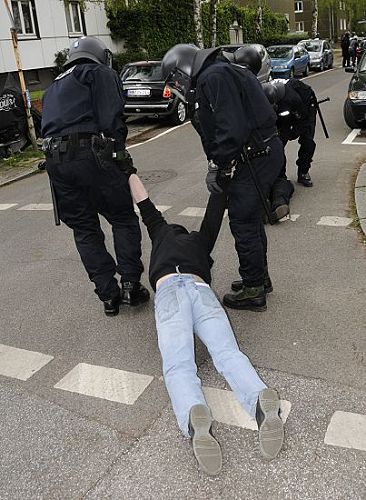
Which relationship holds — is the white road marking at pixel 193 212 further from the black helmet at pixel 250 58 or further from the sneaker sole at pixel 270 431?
the sneaker sole at pixel 270 431

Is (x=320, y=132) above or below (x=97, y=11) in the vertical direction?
below

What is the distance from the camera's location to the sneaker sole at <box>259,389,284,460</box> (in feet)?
8.61

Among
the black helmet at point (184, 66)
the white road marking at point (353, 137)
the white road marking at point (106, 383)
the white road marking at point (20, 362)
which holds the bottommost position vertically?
the white road marking at point (353, 137)

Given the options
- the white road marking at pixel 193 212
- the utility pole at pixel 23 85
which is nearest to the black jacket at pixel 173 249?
the white road marking at pixel 193 212

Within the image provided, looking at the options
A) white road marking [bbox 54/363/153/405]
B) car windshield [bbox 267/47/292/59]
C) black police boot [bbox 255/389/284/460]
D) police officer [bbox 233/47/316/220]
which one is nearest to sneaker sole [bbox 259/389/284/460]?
black police boot [bbox 255/389/284/460]

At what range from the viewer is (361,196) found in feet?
21.9

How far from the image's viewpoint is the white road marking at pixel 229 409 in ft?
9.64

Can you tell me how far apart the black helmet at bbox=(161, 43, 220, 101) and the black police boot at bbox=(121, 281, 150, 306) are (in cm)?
147

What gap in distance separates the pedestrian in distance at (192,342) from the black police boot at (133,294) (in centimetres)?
70

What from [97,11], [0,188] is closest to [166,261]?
[0,188]

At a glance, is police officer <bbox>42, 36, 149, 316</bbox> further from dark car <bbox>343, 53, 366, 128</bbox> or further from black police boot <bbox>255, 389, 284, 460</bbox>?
dark car <bbox>343, 53, 366, 128</bbox>

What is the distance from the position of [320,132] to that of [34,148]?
5929 mm

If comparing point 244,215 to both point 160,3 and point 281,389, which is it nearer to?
point 281,389

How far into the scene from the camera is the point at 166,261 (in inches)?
135
